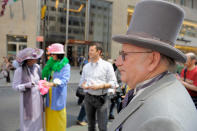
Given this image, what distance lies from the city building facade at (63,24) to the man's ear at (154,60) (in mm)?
15598

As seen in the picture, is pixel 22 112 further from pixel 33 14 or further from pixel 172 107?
pixel 33 14

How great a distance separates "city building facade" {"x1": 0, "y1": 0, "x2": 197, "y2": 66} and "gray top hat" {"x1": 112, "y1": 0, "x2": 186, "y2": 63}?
50.9ft

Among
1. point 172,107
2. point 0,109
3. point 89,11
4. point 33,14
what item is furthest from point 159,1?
point 89,11

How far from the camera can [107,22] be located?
21.9m

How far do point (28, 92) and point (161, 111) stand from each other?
2.73 meters

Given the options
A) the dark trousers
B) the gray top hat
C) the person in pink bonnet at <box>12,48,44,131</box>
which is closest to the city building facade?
the dark trousers

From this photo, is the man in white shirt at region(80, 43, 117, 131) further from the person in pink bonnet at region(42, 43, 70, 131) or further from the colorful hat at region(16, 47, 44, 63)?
the colorful hat at region(16, 47, 44, 63)

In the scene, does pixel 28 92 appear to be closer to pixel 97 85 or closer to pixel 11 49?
pixel 97 85

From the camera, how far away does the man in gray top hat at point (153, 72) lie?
91 cm

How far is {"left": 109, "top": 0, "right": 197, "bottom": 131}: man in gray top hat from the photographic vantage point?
91cm

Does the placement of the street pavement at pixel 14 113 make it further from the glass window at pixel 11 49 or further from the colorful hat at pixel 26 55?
the glass window at pixel 11 49

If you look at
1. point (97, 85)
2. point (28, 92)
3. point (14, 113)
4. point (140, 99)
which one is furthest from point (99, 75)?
point (14, 113)

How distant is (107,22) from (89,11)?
9.22ft

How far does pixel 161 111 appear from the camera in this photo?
0.89m
